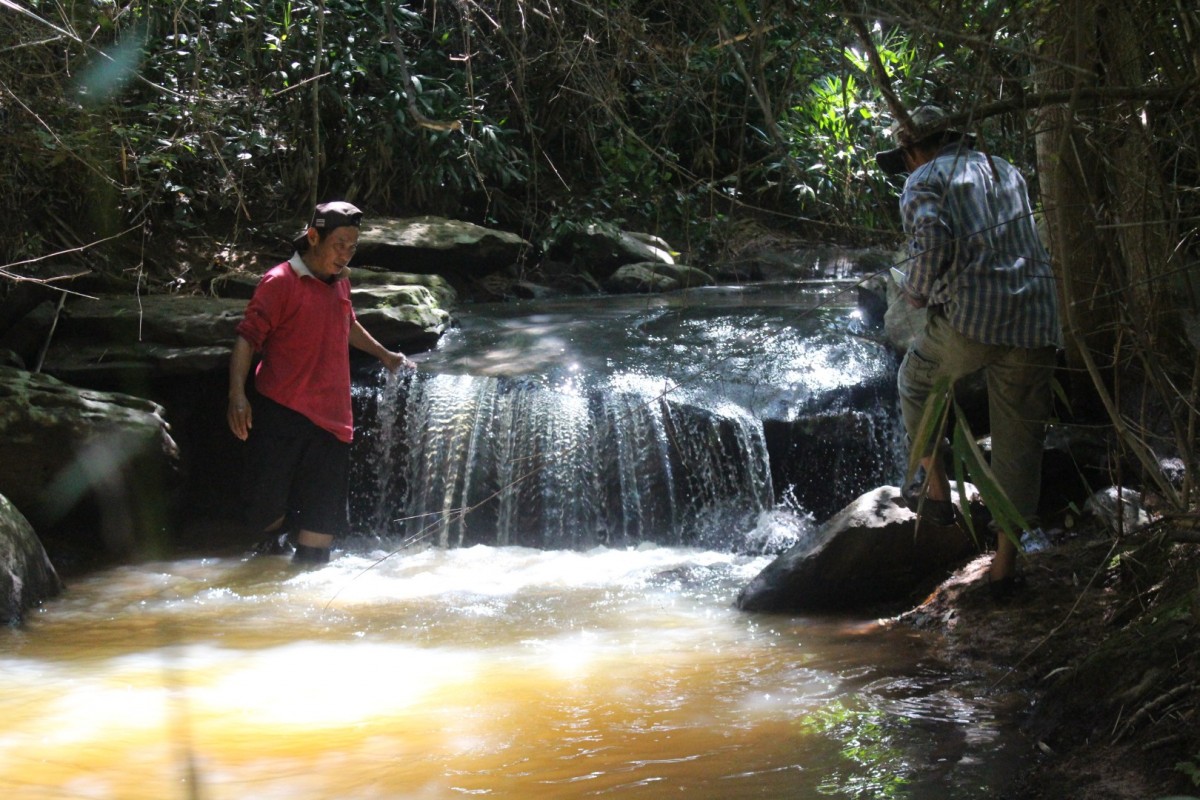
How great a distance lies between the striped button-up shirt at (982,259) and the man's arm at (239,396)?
3145 millimetres

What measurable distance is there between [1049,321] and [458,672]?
8.13 ft

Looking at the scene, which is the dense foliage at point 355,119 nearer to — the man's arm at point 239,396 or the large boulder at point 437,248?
the large boulder at point 437,248

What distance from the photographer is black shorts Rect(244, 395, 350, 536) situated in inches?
248

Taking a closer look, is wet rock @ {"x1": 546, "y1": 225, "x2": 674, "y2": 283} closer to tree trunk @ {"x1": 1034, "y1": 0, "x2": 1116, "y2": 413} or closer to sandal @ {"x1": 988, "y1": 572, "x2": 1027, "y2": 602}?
tree trunk @ {"x1": 1034, "y1": 0, "x2": 1116, "y2": 413}

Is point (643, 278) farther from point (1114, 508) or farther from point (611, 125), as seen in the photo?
point (1114, 508)

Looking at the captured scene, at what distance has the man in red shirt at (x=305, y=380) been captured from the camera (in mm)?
6020

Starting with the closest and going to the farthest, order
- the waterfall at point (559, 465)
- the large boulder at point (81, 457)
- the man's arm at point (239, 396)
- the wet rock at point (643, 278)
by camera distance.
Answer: the man's arm at point (239, 396) → the large boulder at point (81, 457) → the waterfall at point (559, 465) → the wet rock at point (643, 278)

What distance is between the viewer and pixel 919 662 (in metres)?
4.45

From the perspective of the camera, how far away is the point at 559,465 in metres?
7.55

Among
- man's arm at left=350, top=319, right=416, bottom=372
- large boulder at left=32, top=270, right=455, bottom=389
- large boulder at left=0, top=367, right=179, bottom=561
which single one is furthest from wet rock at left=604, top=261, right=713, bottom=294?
large boulder at left=0, top=367, right=179, bottom=561

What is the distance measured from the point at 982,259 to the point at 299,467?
366cm

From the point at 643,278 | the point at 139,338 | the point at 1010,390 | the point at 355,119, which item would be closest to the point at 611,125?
the point at 1010,390

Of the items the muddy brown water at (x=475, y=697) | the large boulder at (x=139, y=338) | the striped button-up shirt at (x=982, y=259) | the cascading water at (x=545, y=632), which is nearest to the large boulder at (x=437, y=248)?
the cascading water at (x=545, y=632)

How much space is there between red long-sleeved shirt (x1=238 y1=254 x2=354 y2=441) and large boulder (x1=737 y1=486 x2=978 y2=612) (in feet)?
7.85
